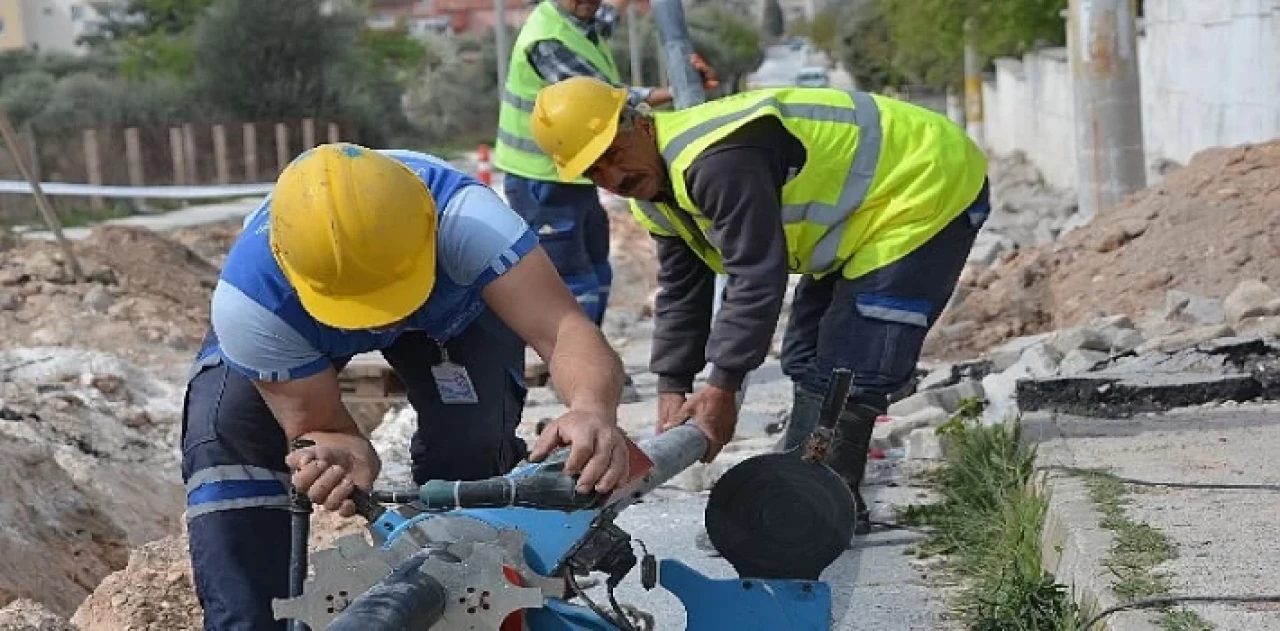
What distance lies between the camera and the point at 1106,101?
606 inches

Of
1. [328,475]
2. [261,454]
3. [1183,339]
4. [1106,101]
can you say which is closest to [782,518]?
[261,454]

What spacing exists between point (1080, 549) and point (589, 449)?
179cm

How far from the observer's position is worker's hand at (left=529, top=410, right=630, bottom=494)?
385 centimetres

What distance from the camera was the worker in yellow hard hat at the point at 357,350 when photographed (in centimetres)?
414

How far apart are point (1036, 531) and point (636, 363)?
6.65m

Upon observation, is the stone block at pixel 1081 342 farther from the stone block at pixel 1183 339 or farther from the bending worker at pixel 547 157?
the bending worker at pixel 547 157

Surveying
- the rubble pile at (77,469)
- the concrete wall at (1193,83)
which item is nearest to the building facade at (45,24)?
the concrete wall at (1193,83)

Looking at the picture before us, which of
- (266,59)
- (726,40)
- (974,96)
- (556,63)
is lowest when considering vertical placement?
(726,40)

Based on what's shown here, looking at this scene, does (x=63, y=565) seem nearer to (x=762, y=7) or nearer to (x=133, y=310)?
(x=133, y=310)

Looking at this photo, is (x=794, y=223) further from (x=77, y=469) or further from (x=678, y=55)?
(x=678, y=55)

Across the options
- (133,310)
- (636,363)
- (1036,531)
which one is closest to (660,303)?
(1036,531)

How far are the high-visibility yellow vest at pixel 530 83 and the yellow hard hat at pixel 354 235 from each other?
518 centimetres

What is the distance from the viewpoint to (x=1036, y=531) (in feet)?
19.1

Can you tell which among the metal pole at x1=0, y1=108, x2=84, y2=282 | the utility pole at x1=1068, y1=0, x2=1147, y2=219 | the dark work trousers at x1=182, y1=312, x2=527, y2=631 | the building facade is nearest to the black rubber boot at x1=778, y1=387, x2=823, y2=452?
the dark work trousers at x1=182, y1=312, x2=527, y2=631
